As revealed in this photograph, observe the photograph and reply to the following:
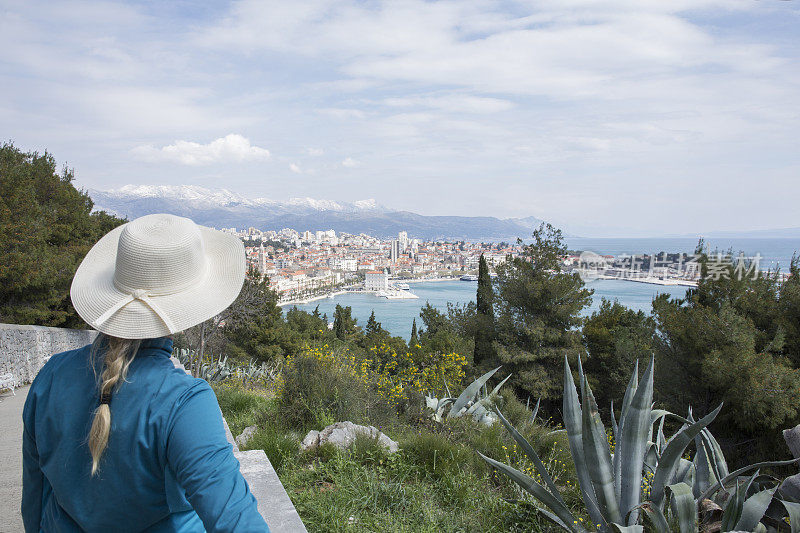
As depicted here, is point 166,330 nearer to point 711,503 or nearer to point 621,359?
point 711,503

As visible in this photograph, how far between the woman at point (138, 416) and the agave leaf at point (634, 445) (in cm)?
195

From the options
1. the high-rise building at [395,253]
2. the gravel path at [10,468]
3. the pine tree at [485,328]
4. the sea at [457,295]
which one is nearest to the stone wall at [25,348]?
the gravel path at [10,468]

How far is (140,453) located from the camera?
0.95 m

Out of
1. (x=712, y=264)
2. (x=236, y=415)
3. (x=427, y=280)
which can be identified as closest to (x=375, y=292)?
(x=427, y=280)

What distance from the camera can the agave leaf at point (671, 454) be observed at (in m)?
Answer: 2.22

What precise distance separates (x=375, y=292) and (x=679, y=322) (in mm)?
74067

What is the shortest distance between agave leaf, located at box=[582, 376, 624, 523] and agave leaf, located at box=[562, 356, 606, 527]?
0.13 ft

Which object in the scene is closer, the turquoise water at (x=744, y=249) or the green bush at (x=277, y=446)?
the green bush at (x=277, y=446)

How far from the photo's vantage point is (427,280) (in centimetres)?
10412

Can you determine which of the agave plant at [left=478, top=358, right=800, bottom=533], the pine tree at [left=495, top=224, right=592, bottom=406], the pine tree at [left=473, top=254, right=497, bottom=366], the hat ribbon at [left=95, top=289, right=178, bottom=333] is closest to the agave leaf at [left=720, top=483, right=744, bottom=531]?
the agave plant at [left=478, top=358, right=800, bottom=533]

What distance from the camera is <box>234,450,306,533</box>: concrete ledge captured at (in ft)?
6.86

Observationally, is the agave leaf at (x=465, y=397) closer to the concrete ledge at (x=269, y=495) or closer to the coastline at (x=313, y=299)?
the concrete ledge at (x=269, y=495)

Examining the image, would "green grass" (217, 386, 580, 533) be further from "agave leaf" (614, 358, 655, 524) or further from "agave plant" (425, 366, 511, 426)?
"agave leaf" (614, 358, 655, 524)

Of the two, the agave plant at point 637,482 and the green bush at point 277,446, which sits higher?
the agave plant at point 637,482
